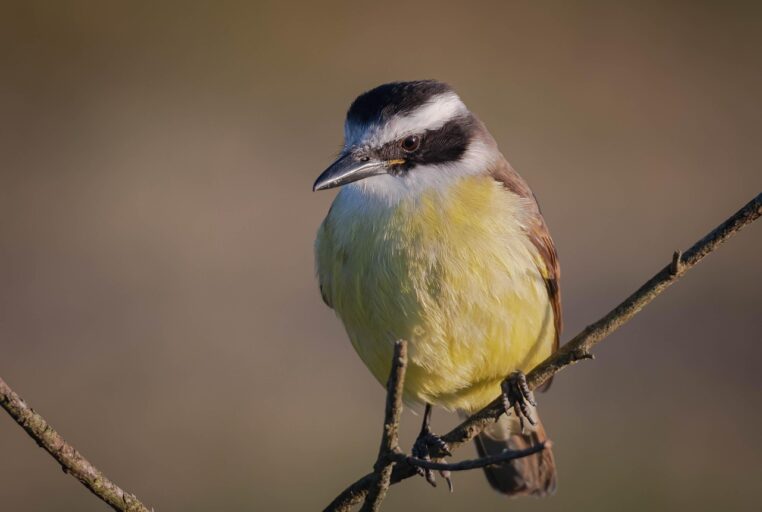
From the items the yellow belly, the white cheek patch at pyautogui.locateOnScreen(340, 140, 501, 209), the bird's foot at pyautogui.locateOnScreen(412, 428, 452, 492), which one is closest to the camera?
the bird's foot at pyautogui.locateOnScreen(412, 428, 452, 492)

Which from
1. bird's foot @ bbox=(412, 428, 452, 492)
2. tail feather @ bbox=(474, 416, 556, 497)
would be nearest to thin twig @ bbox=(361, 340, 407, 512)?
bird's foot @ bbox=(412, 428, 452, 492)

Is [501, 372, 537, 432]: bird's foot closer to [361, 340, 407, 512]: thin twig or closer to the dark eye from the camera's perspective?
the dark eye

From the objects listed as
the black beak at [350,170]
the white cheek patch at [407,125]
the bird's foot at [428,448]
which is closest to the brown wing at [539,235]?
the white cheek patch at [407,125]

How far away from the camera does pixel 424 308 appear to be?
421 centimetres

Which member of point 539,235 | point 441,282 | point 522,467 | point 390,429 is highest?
point 390,429

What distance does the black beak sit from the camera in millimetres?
4295

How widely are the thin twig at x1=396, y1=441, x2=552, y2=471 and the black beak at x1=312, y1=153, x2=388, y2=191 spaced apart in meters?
1.64

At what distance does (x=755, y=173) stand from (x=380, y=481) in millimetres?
11165

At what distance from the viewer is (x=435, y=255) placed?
422 centimetres

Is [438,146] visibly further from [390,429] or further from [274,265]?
[274,265]

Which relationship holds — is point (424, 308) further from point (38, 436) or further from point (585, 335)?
point (38, 436)

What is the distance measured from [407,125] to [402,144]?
0.08 meters

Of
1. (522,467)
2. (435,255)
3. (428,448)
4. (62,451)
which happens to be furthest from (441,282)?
(522,467)

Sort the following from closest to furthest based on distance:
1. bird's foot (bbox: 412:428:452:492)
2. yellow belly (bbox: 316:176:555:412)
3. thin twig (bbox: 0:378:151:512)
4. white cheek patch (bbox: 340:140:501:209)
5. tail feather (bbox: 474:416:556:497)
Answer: thin twig (bbox: 0:378:151:512) < bird's foot (bbox: 412:428:452:492) < yellow belly (bbox: 316:176:555:412) < white cheek patch (bbox: 340:140:501:209) < tail feather (bbox: 474:416:556:497)
